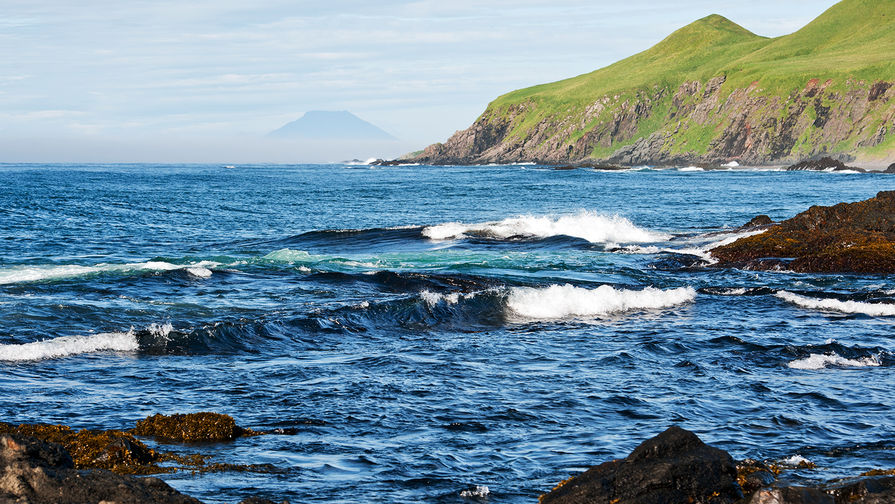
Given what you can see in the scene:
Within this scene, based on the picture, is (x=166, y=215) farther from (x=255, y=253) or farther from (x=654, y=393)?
(x=654, y=393)

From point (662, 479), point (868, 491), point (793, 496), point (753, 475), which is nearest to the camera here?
point (793, 496)

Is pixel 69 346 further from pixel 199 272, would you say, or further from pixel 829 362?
pixel 829 362

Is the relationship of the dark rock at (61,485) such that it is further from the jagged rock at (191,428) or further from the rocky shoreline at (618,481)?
the jagged rock at (191,428)

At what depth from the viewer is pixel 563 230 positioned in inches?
1491

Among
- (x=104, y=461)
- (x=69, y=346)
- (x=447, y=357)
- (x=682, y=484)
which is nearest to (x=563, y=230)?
(x=447, y=357)

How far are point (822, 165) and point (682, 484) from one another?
14968 centimetres

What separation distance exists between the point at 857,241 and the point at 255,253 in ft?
73.3

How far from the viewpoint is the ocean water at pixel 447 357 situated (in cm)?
913

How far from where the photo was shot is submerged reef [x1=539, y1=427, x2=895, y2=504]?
6191 millimetres

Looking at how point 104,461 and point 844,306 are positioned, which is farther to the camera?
point 844,306

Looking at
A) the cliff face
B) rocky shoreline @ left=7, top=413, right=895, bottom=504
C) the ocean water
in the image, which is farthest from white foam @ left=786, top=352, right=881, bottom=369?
the cliff face

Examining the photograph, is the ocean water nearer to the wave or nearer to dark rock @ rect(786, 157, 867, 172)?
the wave

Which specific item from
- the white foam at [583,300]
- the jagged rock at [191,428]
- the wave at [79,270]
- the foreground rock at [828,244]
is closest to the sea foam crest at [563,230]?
the foreground rock at [828,244]

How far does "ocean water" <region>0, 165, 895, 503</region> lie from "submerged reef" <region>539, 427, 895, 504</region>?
4.02 feet
